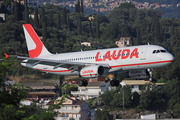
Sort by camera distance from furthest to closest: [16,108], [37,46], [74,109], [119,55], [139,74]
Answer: [74,109] < [37,46] < [139,74] < [119,55] < [16,108]

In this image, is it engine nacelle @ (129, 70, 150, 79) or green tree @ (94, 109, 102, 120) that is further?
green tree @ (94, 109, 102, 120)

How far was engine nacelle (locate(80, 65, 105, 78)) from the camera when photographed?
48219 millimetres

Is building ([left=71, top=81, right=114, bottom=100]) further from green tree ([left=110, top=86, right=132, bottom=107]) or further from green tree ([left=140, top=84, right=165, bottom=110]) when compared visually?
green tree ([left=140, top=84, right=165, bottom=110])

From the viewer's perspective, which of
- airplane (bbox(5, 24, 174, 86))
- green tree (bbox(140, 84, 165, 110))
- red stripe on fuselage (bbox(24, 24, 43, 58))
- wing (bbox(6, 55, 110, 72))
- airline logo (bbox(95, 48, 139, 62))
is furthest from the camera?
green tree (bbox(140, 84, 165, 110))

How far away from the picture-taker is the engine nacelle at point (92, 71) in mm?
48219

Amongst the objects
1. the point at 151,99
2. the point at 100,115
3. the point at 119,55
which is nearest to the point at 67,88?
the point at 100,115

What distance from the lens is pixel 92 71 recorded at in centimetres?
4838

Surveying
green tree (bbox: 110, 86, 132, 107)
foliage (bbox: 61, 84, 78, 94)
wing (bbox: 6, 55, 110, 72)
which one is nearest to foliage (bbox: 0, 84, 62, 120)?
wing (bbox: 6, 55, 110, 72)

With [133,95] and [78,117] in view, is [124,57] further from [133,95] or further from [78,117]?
[133,95]

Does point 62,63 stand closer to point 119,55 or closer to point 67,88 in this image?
point 119,55

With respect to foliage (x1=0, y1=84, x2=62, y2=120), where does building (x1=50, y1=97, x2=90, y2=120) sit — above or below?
below

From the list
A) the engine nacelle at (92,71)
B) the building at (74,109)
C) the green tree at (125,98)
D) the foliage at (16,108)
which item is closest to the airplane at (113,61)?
the engine nacelle at (92,71)

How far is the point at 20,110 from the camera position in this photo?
22.0m

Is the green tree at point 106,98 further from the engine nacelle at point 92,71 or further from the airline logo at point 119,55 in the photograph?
the engine nacelle at point 92,71
